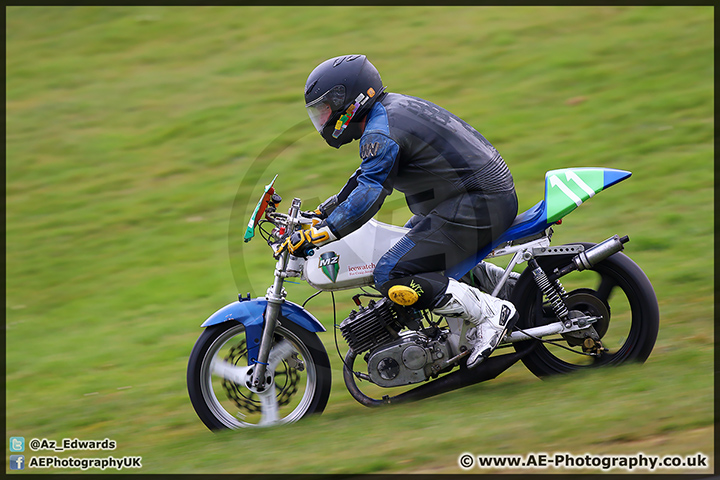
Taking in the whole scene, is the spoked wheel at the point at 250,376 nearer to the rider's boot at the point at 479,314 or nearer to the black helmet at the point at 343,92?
the rider's boot at the point at 479,314

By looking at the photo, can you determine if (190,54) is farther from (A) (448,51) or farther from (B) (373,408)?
(B) (373,408)

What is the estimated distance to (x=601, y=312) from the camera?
18.0 feet

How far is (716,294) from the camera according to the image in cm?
674

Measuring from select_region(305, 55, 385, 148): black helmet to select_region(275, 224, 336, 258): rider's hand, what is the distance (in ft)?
2.46

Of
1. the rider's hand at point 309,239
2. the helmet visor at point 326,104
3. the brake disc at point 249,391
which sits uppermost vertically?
the helmet visor at point 326,104

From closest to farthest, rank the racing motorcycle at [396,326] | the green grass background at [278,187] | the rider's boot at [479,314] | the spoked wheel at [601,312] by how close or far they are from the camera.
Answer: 1. the green grass background at [278,187]
2. the rider's boot at [479,314]
3. the racing motorcycle at [396,326]
4. the spoked wheel at [601,312]

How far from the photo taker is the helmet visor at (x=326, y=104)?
5.10 m

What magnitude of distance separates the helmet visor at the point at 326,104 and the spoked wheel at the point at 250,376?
1.43 meters

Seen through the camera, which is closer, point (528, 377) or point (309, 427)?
point (309, 427)

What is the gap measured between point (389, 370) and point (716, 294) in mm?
3258

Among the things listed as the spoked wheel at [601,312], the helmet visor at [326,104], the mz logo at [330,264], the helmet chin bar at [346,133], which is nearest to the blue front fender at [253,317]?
the mz logo at [330,264]

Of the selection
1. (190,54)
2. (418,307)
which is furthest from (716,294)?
(190,54)
